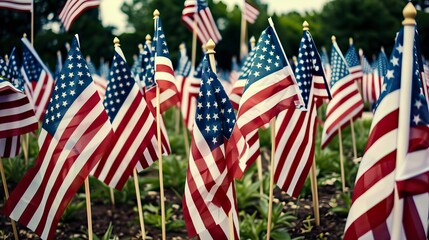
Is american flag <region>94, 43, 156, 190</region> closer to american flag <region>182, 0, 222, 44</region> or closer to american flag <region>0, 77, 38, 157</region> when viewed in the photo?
american flag <region>0, 77, 38, 157</region>

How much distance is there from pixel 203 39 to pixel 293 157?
4.93m

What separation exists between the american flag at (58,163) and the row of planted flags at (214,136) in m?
0.01

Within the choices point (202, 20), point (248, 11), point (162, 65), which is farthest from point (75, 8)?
point (248, 11)

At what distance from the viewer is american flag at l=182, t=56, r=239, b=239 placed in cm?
512

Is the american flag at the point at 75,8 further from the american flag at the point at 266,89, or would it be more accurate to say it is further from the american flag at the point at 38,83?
the american flag at the point at 38,83

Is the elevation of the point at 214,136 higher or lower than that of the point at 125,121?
lower

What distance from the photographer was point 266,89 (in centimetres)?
525

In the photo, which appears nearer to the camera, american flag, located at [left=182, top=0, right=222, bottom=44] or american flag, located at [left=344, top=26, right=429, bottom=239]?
american flag, located at [left=344, top=26, right=429, bottom=239]

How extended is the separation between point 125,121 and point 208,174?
1.75 metres

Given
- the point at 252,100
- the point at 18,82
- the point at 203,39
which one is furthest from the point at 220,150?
the point at 203,39

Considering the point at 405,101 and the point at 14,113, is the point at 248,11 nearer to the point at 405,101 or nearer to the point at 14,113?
the point at 14,113

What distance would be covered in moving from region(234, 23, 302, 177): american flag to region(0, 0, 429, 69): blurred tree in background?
1028 inches

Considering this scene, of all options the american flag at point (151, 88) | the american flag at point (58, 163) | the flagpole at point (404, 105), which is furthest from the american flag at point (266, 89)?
the american flag at point (151, 88)

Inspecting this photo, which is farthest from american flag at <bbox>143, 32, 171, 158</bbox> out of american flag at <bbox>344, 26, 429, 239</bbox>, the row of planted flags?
american flag at <bbox>344, 26, 429, 239</bbox>
